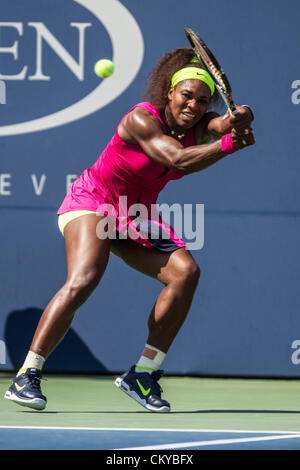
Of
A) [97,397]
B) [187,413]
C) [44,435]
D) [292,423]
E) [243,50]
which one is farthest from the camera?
[243,50]

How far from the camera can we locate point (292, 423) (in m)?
4.00

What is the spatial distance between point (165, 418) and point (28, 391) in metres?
0.63

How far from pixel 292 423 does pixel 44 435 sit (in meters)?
1.15

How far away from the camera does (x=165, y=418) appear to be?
160 inches

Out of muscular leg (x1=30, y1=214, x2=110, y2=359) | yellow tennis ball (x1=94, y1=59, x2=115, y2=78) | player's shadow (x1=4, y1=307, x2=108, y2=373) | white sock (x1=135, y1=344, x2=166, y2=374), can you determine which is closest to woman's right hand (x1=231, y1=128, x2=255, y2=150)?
muscular leg (x1=30, y1=214, x2=110, y2=359)

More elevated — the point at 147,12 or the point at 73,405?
the point at 147,12

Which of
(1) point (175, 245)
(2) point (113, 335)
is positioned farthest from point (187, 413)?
(2) point (113, 335)

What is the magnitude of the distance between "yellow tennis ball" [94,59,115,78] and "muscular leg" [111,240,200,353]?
129cm

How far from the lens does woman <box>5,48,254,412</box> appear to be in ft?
13.6

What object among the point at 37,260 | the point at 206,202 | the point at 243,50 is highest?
the point at 243,50
